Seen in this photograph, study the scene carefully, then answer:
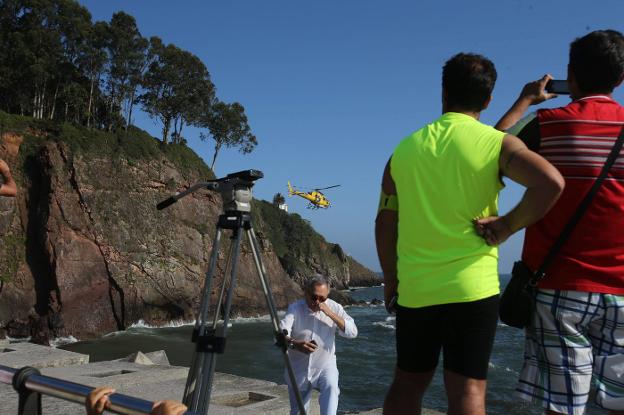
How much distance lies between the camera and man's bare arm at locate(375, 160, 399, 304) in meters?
2.64

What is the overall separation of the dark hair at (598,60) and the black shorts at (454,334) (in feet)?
3.24

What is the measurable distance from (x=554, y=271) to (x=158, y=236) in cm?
3913

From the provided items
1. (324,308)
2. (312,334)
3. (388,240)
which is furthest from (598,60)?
(312,334)

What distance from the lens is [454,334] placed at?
7.44 ft

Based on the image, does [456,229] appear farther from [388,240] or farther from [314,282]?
[314,282]

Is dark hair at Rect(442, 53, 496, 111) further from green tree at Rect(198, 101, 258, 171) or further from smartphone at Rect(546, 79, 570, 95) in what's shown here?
green tree at Rect(198, 101, 258, 171)

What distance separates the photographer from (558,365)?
221cm

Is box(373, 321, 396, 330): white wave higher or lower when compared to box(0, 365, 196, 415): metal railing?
lower

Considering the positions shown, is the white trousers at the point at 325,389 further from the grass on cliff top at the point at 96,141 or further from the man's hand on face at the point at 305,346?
the grass on cliff top at the point at 96,141

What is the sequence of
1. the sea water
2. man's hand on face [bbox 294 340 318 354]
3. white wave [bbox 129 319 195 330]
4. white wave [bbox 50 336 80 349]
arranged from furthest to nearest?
white wave [bbox 129 319 195 330] < white wave [bbox 50 336 80 349] < the sea water < man's hand on face [bbox 294 340 318 354]

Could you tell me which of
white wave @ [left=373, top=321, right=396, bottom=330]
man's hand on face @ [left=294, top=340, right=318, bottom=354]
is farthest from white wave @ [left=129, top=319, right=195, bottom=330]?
man's hand on face @ [left=294, top=340, right=318, bottom=354]

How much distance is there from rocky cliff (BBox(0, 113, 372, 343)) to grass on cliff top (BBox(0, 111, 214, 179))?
78 millimetres

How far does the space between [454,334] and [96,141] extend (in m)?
39.8

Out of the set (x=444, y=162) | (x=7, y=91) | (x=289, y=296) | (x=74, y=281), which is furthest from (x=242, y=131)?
(x=444, y=162)
